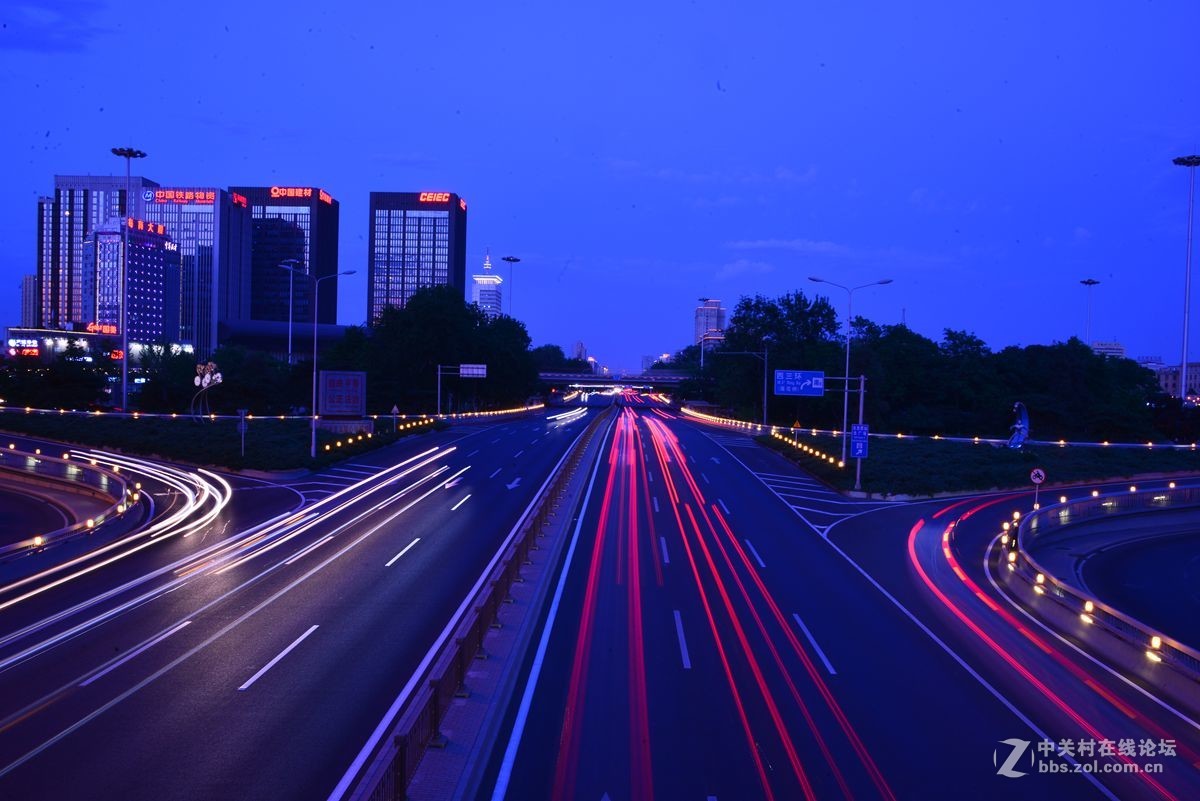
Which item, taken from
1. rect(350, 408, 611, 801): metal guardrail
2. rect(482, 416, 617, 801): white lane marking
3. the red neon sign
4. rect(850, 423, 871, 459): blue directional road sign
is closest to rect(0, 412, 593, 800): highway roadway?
rect(350, 408, 611, 801): metal guardrail

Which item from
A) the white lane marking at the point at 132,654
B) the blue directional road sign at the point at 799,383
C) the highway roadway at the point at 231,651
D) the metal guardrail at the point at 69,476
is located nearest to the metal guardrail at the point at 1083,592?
the highway roadway at the point at 231,651

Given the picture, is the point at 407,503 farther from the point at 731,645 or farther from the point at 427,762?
the point at 427,762

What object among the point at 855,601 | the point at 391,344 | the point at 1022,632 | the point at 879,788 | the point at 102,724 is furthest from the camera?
the point at 391,344

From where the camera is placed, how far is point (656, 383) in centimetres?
15150

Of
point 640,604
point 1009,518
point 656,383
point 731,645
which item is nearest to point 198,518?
point 640,604

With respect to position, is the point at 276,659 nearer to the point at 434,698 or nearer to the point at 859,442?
the point at 434,698

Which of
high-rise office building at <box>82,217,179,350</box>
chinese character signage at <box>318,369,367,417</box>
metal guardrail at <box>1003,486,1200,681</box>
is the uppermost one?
high-rise office building at <box>82,217,179,350</box>

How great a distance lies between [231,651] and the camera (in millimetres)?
14453

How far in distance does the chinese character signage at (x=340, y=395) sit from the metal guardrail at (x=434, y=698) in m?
39.4

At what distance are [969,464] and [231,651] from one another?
42520 millimetres

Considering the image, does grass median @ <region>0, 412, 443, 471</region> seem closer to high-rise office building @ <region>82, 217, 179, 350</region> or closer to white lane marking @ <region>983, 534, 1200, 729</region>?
white lane marking @ <region>983, 534, 1200, 729</region>

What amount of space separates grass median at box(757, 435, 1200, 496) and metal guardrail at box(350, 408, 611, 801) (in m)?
27.0

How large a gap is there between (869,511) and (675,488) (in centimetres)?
847

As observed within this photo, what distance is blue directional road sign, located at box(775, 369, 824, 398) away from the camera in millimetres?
55875
